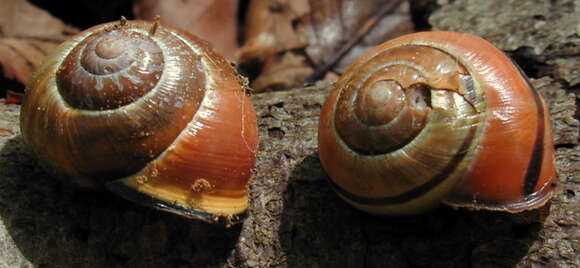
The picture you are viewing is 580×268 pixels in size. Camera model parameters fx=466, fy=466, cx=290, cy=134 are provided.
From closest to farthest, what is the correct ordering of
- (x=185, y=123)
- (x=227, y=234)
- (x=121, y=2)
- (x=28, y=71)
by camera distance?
1. (x=185, y=123)
2. (x=227, y=234)
3. (x=28, y=71)
4. (x=121, y=2)

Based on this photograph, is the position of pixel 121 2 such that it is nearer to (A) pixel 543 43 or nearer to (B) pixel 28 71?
(B) pixel 28 71

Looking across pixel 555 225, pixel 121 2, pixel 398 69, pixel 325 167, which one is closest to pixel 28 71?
pixel 121 2

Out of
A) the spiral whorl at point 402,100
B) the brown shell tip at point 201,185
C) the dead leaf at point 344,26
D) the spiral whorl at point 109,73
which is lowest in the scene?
the brown shell tip at point 201,185

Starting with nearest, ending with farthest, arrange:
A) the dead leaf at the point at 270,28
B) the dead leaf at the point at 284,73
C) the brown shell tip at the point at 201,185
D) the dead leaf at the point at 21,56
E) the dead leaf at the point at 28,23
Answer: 1. the brown shell tip at the point at 201,185
2. the dead leaf at the point at 21,56
3. the dead leaf at the point at 28,23
4. the dead leaf at the point at 284,73
5. the dead leaf at the point at 270,28

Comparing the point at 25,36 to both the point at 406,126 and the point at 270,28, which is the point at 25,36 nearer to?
the point at 270,28

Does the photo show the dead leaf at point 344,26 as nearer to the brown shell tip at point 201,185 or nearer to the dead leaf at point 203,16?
the dead leaf at point 203,16

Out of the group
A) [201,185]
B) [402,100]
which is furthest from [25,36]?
[402,100]

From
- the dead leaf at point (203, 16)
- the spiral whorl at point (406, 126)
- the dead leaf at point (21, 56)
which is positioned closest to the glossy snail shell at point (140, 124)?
the spiral whorl at point (406, 126)
